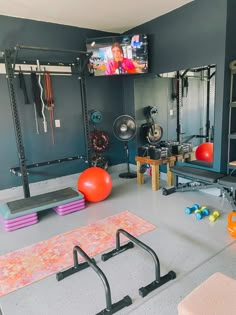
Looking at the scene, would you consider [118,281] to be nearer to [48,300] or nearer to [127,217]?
[48,300]

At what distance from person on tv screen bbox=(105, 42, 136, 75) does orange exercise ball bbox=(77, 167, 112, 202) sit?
1915 mm

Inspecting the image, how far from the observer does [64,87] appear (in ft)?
13.4

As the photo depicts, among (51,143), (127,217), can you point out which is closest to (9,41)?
(51,143)

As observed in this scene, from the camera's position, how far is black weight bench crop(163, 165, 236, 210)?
288cm

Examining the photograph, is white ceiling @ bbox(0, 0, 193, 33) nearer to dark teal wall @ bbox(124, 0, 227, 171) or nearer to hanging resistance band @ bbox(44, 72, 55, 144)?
dark teal wall @ bbox(124, 0, 227, 171)

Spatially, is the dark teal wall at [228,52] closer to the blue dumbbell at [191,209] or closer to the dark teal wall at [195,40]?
the dark teal wall at [195,40]

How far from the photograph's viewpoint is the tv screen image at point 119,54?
13.0ft

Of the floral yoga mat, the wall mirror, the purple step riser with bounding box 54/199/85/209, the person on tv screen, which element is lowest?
the floral yoga mat

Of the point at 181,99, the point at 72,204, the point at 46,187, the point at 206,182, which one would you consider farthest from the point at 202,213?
the point at 46,187

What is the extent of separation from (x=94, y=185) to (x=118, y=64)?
2.25 metres

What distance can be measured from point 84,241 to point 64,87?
9.22 ft

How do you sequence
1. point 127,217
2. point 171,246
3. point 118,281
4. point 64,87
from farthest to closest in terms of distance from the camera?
point 64,87 → point 127,217 → point 171,246 → point 118,281

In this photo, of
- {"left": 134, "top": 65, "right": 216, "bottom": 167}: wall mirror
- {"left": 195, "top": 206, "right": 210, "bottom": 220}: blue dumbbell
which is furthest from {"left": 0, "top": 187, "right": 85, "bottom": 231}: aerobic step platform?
{"left": 134, "top": 65, "right": 216, "bottom": 167}: wall mirror

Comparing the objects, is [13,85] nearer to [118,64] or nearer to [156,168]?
[118,64]
